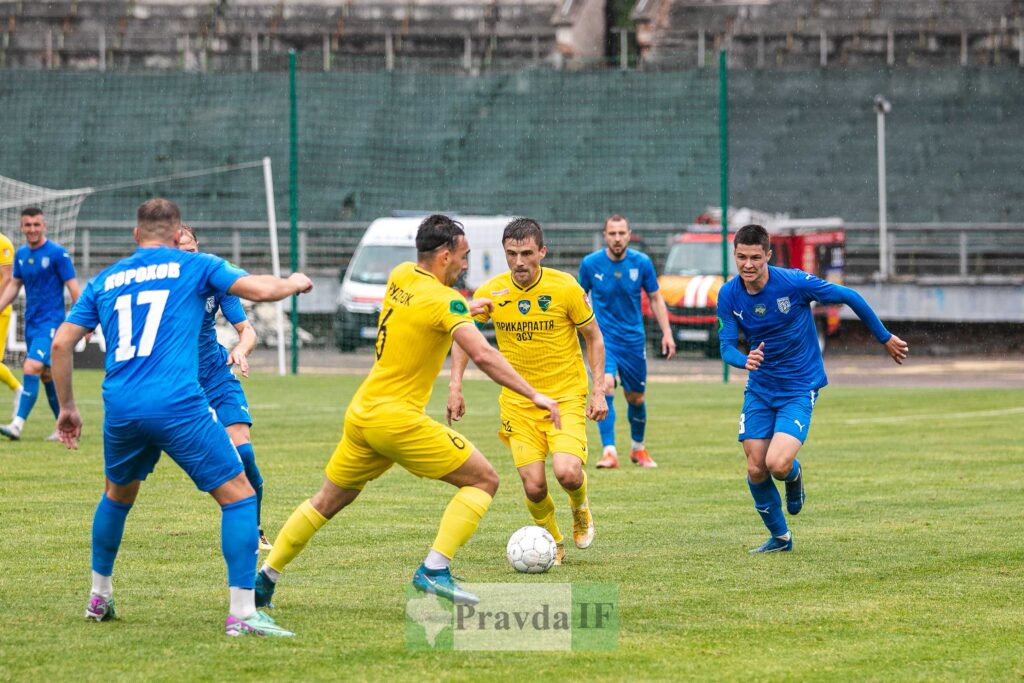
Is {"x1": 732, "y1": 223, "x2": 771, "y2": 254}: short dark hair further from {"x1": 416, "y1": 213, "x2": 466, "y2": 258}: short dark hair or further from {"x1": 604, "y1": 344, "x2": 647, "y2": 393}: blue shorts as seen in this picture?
{"x1": 604, "y1": 344, "x2": 647, "y2": 393}: blue shorts

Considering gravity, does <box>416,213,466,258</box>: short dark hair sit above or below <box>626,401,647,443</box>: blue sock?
above

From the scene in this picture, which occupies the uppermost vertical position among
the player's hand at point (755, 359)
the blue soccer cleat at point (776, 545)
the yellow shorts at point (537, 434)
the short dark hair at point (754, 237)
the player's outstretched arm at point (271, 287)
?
the short dark hair at point (754, 237)

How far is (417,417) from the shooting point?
7195 millimetres

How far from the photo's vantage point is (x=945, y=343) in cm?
3177

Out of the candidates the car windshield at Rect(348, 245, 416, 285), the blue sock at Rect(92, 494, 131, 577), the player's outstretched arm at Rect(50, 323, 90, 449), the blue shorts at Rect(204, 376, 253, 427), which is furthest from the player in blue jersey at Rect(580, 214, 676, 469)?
the car windshield at Rect(348, 245, 416, 285)

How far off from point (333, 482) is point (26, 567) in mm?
2242

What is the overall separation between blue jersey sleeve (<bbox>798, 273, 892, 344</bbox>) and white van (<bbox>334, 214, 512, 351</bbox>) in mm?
18902

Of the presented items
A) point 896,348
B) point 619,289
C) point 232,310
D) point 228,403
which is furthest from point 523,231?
point 619,289

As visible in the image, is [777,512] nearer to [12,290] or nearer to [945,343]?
[12,290]

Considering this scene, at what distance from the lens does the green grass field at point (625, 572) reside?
20.5 ft

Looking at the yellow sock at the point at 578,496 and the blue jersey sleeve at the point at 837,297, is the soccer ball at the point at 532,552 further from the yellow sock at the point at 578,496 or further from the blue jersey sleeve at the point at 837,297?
the blue jersey sleeve at the point at 837,297

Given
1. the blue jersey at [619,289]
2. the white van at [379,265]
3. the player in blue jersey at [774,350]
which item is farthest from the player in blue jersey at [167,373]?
the white van at [379,265]

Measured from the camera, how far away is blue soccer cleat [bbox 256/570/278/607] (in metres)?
7.16

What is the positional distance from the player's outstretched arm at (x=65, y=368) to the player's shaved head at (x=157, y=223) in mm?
516
